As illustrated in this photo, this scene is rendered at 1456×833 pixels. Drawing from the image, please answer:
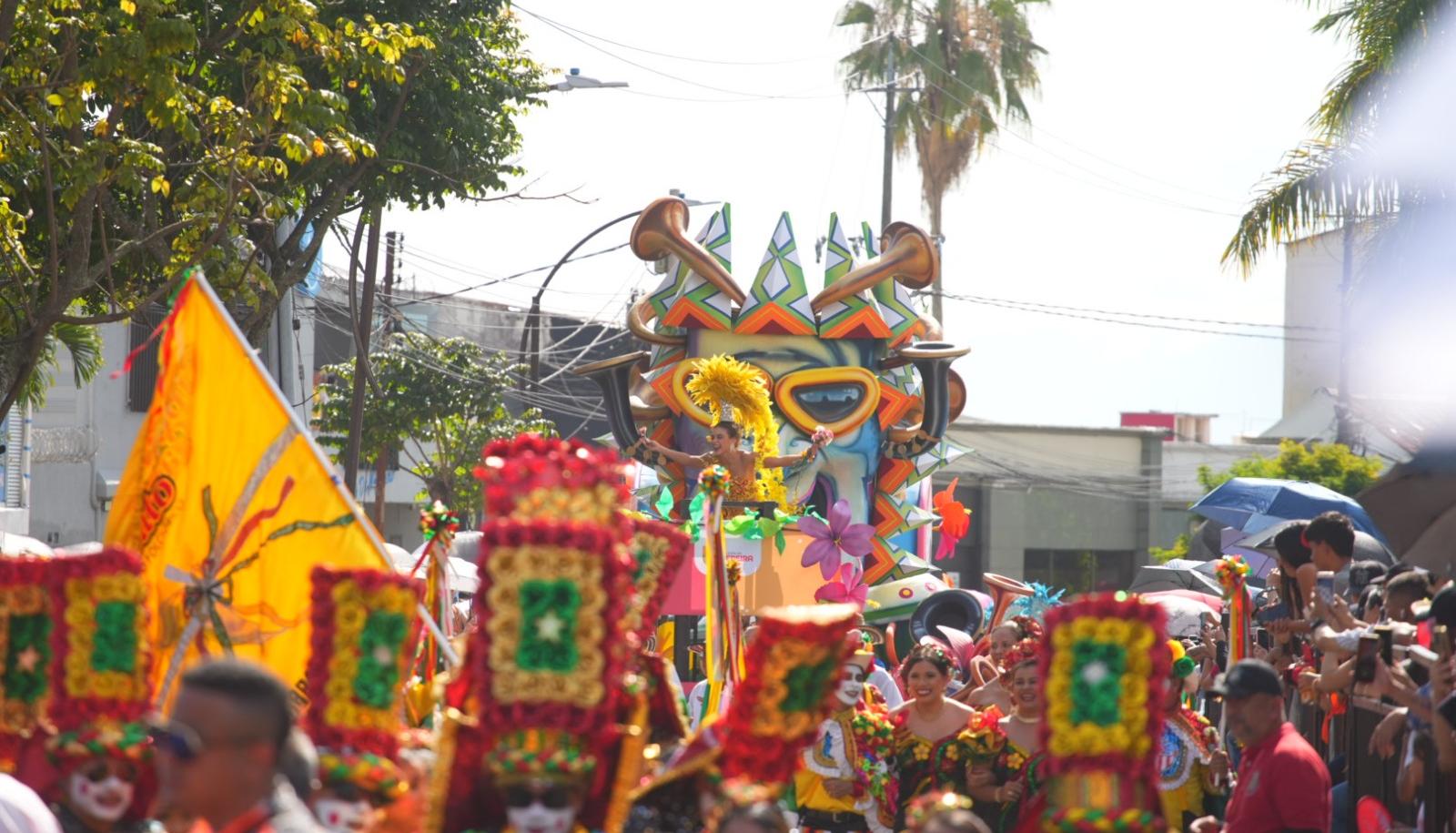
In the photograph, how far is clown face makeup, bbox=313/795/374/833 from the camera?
12.9 ft

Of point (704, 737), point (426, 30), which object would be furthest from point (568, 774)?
point (426, 30)

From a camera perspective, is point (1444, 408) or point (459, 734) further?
point (1444, 408)

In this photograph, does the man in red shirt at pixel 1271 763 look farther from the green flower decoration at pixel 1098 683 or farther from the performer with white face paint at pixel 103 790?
the performer with white face paint at pixel 103 790

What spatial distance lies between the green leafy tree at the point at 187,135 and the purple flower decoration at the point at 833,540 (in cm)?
412

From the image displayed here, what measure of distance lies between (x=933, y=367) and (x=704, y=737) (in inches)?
481

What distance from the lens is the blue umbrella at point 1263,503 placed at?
1230 centimetres

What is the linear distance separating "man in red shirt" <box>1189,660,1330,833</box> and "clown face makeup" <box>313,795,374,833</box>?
2.55 meters

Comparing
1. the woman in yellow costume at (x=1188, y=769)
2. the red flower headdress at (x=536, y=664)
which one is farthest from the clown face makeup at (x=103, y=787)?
the woman in yellow costume at (x=1188, y=769)

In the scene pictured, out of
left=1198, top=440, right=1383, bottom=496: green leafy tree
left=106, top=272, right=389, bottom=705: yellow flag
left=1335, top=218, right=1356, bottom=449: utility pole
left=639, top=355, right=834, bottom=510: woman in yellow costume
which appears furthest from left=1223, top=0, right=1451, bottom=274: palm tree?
left=1198, top=440, right=1383, bottom=496: green leafy tree

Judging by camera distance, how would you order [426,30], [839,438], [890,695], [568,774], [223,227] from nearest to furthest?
[568,774] → [890,695] → [223,227] → [426,30] → [839,438]

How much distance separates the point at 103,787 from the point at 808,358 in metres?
12.2

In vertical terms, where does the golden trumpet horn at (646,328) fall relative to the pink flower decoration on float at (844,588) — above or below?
above

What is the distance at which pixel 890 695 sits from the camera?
8.94 meters

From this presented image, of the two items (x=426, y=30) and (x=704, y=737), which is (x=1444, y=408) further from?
(x=426, y=30)
